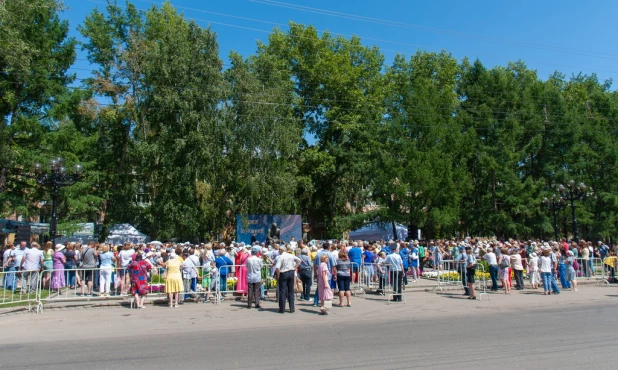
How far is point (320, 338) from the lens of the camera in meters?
8.85

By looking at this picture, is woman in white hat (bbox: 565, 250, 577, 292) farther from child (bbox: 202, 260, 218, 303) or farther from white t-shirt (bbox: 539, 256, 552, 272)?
child (bbox: 202, 260, 218, 303)

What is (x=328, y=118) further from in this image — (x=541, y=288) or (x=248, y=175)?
(x=541, y=288)

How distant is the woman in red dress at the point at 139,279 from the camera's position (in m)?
12.8

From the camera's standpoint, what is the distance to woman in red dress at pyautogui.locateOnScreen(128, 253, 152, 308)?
12.8 m

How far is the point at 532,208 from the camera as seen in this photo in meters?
36.3

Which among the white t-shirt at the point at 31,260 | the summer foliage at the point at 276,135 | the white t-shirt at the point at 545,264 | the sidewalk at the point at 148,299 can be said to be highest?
the summer foliage at the point at 276,135

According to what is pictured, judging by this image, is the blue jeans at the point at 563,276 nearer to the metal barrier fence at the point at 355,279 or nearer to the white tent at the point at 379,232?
the metal barrier fence at the point at 355,279

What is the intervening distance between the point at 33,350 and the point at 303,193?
36079mm

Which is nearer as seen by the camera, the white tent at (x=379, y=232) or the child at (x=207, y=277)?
the child at (x=207, y=277)

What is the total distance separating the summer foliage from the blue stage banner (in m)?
0.94

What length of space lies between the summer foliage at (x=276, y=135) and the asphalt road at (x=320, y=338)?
20.3m

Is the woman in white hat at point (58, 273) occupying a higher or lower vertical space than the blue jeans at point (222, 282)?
higher

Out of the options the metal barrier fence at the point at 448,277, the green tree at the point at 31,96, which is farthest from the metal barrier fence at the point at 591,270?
the green tree at the point at 31,96

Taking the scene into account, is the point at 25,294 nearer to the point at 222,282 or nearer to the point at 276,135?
the point at 222,282
